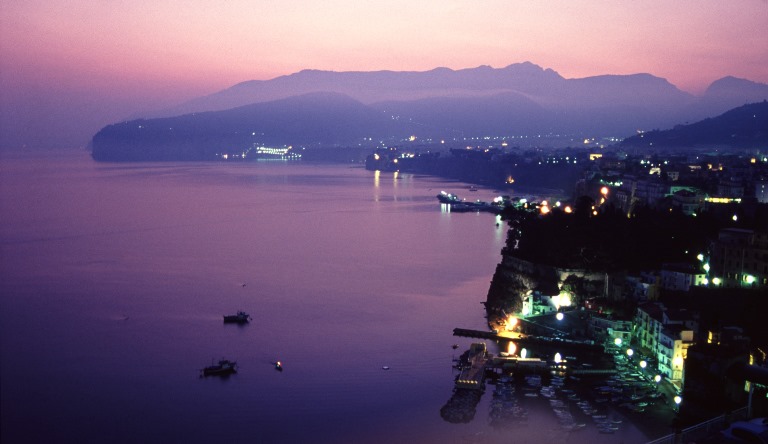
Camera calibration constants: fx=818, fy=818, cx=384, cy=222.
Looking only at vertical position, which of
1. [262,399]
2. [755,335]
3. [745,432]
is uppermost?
[745,432]

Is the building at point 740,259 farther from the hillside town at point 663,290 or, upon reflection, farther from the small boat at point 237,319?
the small boat at point 237,319

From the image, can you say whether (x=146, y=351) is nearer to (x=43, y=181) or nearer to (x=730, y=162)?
(x=730, y=162)

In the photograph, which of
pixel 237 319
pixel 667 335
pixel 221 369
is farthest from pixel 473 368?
pixel 237 319

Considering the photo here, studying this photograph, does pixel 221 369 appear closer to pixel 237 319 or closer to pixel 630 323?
pixel 237 319

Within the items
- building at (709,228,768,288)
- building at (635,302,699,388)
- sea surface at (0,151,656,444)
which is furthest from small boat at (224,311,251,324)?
building at (709,228,768,288)

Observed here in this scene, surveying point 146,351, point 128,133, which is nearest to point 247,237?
point 146,351

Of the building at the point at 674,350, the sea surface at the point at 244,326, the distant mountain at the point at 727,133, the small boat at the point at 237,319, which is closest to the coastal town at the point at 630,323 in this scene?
the building at the point at 674,350
